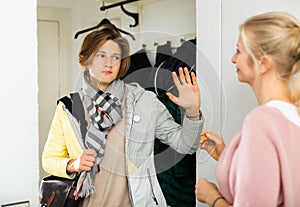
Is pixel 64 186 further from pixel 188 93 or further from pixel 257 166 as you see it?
pixel 257 166

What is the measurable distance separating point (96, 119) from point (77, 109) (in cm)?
7

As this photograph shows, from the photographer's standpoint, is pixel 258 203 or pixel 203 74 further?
pixel 203 74

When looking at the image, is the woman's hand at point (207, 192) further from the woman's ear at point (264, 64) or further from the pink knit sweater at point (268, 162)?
the woman's ear at point (264, 64)

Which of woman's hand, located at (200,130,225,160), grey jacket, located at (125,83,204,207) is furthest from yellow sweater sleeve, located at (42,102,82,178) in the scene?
woman's hand, located at (200,130,225,160)

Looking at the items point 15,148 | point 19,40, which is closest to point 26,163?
point 15,148

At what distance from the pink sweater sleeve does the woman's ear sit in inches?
4.4

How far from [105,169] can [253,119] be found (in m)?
0.65

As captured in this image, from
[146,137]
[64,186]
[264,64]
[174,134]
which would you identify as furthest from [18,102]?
[264,64]

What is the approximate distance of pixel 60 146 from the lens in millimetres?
1308

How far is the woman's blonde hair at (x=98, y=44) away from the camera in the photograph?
1347 millimetres

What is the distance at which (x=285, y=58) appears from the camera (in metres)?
0.89

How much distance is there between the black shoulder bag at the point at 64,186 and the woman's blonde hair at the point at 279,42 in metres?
0.65

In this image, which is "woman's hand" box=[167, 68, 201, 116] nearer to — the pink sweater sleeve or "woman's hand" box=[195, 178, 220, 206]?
"woman's hand" box=[195, 178, 220, 206]

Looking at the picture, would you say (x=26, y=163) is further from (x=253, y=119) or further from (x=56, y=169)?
(x=253, y=119)
